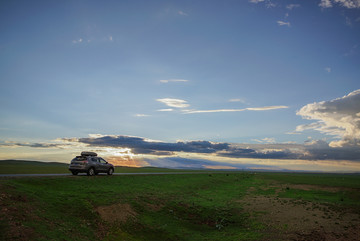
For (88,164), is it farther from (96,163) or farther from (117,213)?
(117,213)

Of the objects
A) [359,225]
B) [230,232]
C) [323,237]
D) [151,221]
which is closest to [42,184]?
[151,221]

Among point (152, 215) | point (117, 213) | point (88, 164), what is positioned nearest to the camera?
point (117, 213)

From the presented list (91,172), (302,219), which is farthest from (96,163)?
(302,219)

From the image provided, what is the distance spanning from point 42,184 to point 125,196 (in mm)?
7776

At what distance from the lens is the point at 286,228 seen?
22062 mm

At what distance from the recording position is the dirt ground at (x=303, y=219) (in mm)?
20781

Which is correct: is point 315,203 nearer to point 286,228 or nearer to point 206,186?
point 286,228

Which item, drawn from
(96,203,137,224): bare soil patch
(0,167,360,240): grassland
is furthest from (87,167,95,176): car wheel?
(96,203,137,224): bare soil patch

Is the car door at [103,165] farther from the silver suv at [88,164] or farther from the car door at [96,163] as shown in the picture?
the car door at [96,163]

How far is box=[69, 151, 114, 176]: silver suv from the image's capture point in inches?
1275

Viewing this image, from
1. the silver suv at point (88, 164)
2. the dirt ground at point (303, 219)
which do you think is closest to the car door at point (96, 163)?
the silver suv at point (88, 164)

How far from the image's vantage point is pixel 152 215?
22.2m

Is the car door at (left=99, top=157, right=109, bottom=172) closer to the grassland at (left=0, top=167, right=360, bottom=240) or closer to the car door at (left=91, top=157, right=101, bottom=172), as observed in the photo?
the car door at (left=91, top=157, right=101, bottom=172)

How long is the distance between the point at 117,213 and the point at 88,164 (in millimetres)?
14728
